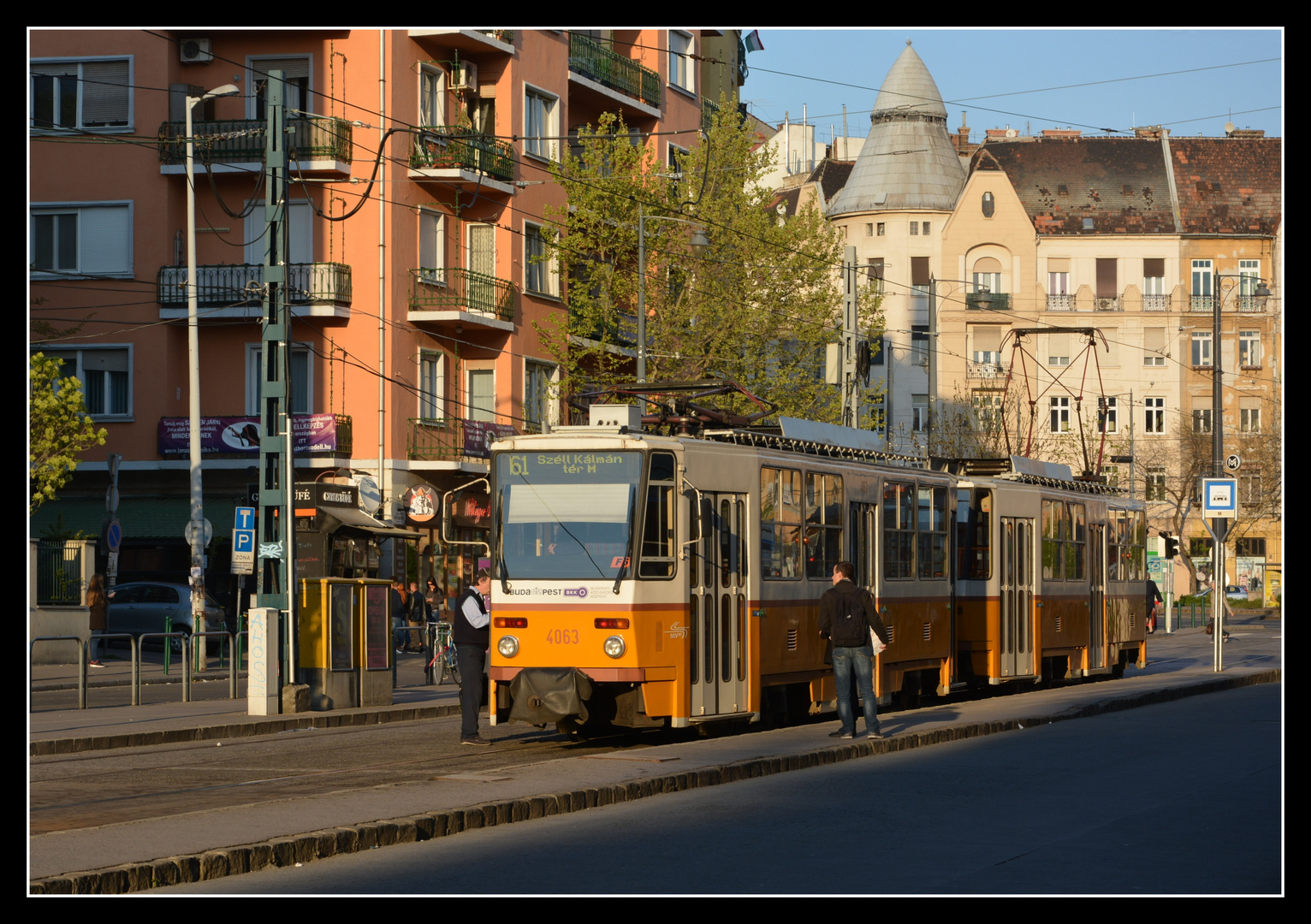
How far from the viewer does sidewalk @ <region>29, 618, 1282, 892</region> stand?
33.1ft

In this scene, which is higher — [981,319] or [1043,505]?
[981,319]

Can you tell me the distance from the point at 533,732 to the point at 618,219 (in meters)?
25.9

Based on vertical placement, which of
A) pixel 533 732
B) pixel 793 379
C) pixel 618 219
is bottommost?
pixel 533 732

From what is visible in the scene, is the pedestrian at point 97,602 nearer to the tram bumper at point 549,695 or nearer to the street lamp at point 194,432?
the street lamp at point 194,432

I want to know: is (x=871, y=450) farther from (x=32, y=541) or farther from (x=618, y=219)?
(x=618, y=219)

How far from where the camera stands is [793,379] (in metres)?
45.0

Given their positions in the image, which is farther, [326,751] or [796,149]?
[796,149]

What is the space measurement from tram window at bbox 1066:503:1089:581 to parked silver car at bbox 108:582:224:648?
18923mm

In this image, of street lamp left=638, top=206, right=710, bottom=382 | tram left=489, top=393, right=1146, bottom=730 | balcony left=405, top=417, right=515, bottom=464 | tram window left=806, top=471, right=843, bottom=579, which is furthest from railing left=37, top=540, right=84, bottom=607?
tram window left=806, top=471, right=843, bottom=579

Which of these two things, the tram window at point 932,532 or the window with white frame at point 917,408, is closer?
the tram window at point 932,532

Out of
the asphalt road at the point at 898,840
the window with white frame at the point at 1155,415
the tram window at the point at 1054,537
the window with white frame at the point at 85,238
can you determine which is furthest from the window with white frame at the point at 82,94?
the window with white frame at the point at 1155,415

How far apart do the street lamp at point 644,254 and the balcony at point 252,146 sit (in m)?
6.96

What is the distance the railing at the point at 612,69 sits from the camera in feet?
160

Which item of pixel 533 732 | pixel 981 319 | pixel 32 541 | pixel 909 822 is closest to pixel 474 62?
pixel 32 541
